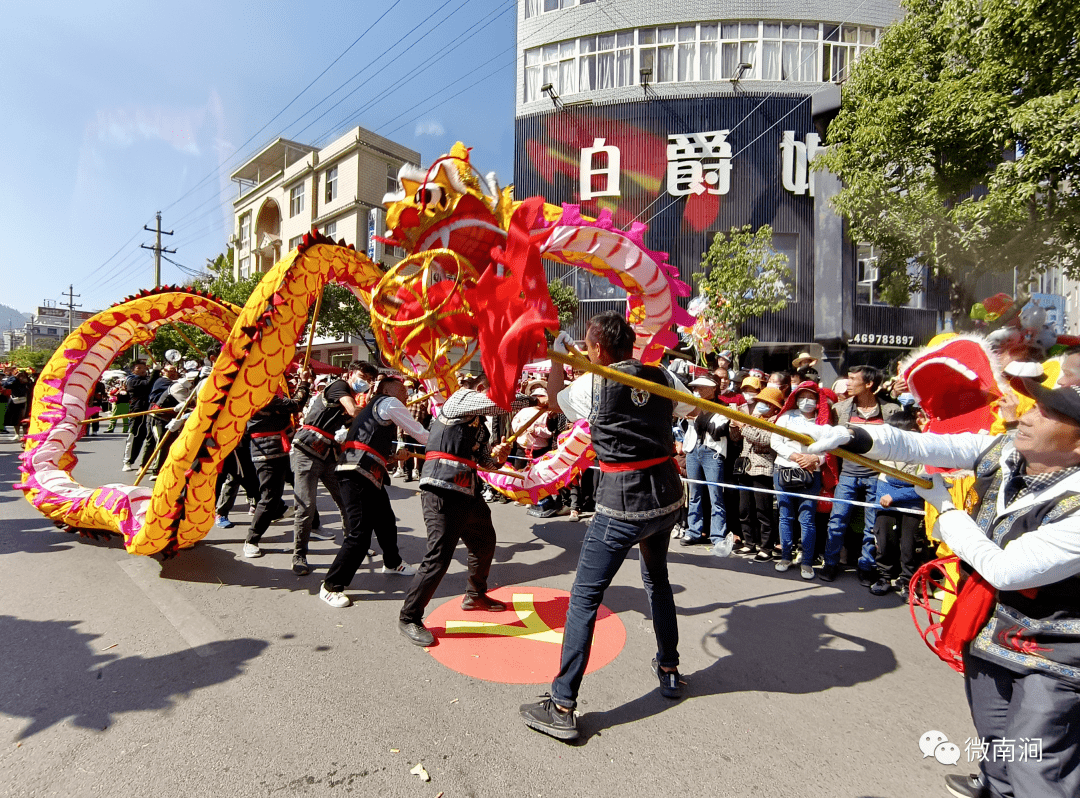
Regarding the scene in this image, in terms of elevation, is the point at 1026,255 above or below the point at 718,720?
above

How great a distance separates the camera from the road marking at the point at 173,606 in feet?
11.3

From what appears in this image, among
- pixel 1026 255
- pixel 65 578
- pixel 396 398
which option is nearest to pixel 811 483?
pixel 396 398

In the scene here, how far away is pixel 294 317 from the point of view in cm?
444

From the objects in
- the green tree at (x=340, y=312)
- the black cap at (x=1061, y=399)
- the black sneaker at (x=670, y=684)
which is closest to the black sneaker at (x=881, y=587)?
the black sneaker at (x=670, y=684)

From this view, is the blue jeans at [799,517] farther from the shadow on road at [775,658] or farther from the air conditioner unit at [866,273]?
the air conditioner unit at [866,273]

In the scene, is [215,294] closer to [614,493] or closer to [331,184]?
[331,184]

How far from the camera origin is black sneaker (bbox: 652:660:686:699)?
2.86 m

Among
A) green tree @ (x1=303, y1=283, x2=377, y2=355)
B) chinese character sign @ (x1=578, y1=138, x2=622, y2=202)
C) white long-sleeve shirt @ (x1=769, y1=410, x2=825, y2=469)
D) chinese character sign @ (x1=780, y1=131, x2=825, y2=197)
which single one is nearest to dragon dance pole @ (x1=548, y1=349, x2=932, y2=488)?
white long-sleeve shirt @ (x1=769, y1=410, x2=825, y2=469)

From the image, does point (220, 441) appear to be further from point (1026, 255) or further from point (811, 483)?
point (1026, 255)

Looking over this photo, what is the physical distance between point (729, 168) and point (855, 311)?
6553 millimetres

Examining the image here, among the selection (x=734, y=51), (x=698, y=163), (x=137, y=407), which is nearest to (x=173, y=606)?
(x=137, y=407)

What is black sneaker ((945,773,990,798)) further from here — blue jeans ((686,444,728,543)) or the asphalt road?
blue jeans ((686,444,728,543))

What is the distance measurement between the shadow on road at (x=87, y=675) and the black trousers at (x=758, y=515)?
423 cm

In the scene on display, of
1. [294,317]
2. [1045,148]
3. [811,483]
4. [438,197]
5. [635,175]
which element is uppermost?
[635,175]
